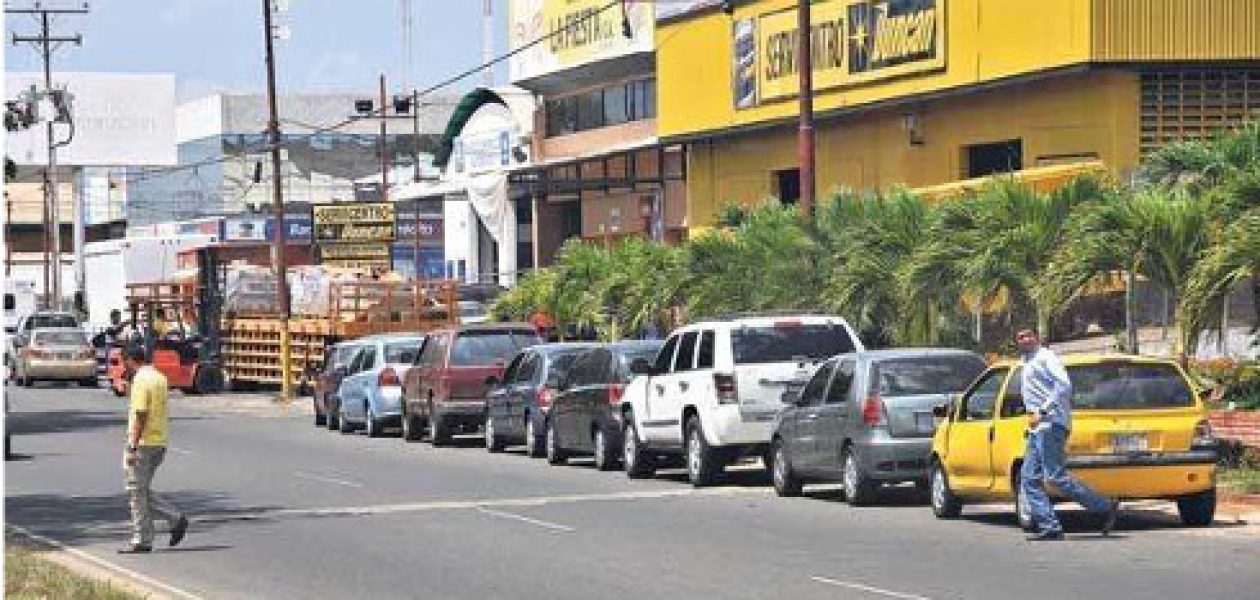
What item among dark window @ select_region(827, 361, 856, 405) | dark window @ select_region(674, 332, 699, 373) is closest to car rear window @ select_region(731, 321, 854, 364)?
dark window @ select_region(674, 332, 699, 373)

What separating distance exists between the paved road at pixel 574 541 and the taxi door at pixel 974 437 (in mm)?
441

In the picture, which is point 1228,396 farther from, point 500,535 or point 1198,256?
point 500,535

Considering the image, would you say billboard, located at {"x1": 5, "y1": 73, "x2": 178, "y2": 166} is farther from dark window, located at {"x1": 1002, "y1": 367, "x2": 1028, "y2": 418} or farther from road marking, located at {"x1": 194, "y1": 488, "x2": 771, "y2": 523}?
dark window, located at {"x1": 1002, "y1": 367, "x2": 1028, "y2": 418}

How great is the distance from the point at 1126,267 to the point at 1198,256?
103 cm

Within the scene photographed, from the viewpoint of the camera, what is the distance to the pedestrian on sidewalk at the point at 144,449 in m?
21.2

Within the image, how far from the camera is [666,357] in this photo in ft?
96.9

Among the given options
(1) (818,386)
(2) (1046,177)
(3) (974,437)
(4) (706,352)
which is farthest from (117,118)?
(3) (974,437)

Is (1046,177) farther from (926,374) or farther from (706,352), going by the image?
(926,374)

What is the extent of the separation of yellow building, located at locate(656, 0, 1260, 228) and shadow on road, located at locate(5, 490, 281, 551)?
17046 millimetres

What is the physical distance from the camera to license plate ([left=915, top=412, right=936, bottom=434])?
79.8 feet

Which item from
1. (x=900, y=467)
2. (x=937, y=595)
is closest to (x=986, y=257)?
(x=900, y=467)

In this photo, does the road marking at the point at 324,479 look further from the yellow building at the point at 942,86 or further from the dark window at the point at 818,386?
the yellow building at the point at 942,86

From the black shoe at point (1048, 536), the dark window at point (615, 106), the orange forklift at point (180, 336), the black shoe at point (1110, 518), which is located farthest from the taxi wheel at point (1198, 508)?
the dark window at point (615, 106)

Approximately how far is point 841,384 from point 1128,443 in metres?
4.72
